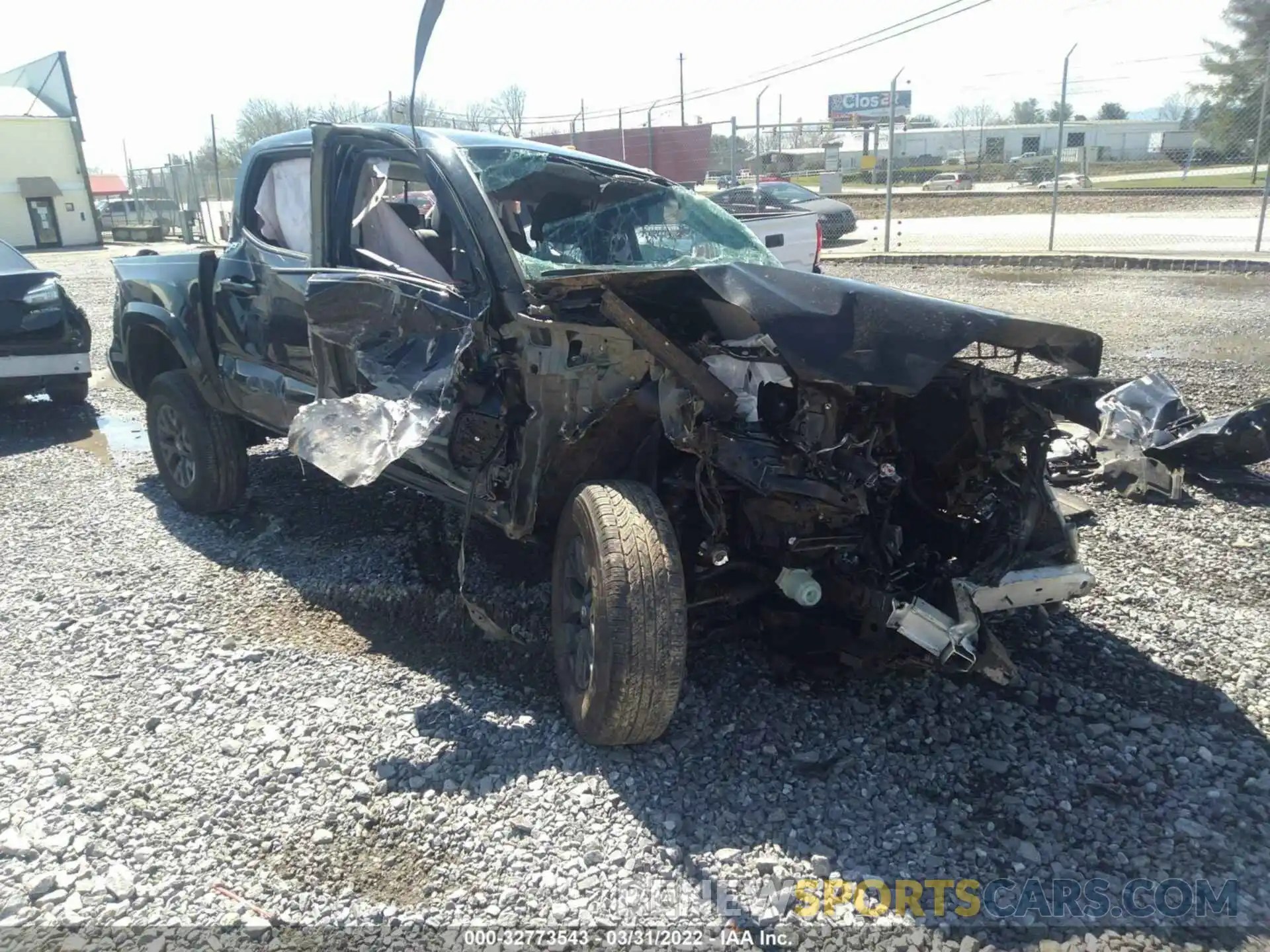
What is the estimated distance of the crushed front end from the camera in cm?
286

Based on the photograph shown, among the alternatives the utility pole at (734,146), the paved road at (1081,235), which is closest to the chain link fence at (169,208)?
the utility pole at (734,146)

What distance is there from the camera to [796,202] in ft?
58.3

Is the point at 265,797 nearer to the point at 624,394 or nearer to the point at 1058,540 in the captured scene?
the point at 624,394

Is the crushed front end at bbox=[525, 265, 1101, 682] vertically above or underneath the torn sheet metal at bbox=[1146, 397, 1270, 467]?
above

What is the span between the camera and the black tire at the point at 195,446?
17.1 feet

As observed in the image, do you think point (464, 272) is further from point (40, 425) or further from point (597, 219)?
point (40, 425)

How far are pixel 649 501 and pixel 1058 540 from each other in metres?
1.42

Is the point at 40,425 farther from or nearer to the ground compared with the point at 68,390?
nearer to the ground

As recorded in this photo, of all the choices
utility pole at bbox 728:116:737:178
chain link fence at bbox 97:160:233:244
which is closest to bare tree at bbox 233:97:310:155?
chain link fence at bbox 97:160:233:244

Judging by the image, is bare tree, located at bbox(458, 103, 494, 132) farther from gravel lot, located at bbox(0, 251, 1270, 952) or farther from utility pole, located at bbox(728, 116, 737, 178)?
gravel lot, located at bbox(0, 251, 1270, 952)

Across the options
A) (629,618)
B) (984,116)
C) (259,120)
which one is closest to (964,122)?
(984,116)

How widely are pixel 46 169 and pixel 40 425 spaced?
107 ft

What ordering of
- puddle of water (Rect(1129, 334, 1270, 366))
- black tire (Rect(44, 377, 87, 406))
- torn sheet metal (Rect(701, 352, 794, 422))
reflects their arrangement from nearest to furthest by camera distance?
torn sheet metal (Rect(701, 352, 794, 422)) → black tire (Rect(44, 377, 87, 406)) → puddle of water (Rect(1129, 334, 1270, 366))

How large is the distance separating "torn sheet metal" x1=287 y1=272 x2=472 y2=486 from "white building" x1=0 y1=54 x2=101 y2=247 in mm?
36243
